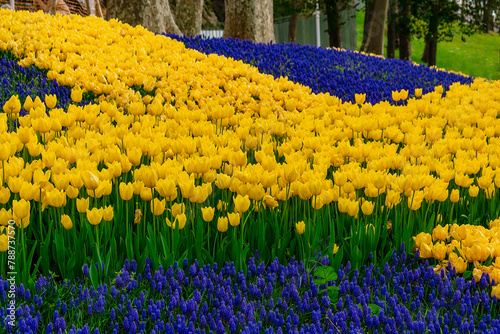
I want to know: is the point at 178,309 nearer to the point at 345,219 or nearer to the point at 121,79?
the point at 345,219

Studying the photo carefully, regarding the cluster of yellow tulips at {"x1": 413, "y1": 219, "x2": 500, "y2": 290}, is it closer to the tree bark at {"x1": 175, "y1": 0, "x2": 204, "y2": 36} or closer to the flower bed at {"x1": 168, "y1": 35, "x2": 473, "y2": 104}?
the flower bed at {"x1": 168, "y1": 35, "x2": 473, "y2": 104}

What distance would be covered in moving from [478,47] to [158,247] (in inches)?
1615

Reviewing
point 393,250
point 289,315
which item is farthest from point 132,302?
point 393,250

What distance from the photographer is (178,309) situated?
264cm

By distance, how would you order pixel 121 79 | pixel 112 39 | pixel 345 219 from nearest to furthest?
pixel 345 219 < pixel 121 79 < pixel 112 39

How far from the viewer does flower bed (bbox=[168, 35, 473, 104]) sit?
945cm

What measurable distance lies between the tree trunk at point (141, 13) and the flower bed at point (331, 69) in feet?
2.57

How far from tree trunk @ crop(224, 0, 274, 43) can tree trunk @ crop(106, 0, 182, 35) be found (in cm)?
148

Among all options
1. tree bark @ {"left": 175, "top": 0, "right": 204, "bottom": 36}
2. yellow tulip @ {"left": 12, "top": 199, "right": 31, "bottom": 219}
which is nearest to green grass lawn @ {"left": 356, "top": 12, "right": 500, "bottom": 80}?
tree bark @ {"left": 175, "top": 0, "right": 204, "bottom": 36}

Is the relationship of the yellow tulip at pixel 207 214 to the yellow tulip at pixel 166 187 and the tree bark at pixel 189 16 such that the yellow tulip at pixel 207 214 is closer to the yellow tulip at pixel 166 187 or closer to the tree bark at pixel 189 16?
the yellow tulip at pixel 166 187

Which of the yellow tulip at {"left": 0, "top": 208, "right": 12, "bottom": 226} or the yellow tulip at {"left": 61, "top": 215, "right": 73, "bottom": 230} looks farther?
the yellow tulip at {"left": 61, "top": 215, "right": 73, "bottom": 230}

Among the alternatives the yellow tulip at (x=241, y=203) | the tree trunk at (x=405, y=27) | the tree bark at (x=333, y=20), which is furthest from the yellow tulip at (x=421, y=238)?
the tree trunk at (x=405, y=27)

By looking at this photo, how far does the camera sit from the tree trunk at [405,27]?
2098 centimetres

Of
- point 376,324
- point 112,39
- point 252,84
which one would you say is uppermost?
point 112,39
